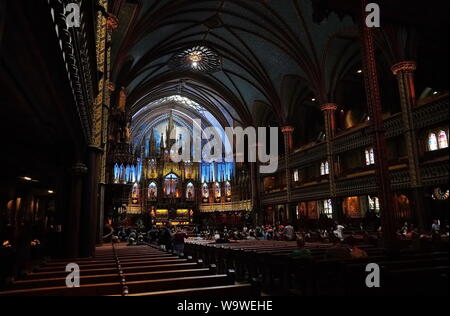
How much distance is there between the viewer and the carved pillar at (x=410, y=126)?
14375 mm

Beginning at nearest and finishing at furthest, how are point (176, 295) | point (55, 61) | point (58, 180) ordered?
point (176, 295), point (55, 61), point (58, 180)

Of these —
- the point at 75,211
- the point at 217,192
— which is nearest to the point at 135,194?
the point at 217,192

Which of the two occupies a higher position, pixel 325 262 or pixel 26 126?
pixel 26 126

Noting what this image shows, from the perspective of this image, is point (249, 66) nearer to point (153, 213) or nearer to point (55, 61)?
point (153, 213)

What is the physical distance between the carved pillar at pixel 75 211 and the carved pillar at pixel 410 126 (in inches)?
541

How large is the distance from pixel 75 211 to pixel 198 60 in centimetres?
2067

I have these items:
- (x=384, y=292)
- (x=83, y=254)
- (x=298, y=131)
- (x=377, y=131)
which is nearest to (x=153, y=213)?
(x=298, y=131)

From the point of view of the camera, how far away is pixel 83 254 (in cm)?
825

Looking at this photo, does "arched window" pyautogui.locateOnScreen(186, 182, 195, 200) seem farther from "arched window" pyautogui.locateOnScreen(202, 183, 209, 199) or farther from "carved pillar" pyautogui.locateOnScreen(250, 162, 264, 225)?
"carved pillar" pyautogui.locateOnScreen(250, 162, 264, 225)

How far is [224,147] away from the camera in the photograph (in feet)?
124

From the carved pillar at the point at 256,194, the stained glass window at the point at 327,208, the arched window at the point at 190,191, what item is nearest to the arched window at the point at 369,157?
the stained glass window at the point at 327,208

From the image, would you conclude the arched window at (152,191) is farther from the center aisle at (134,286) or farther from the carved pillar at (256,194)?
the center aisle at (134,286)
